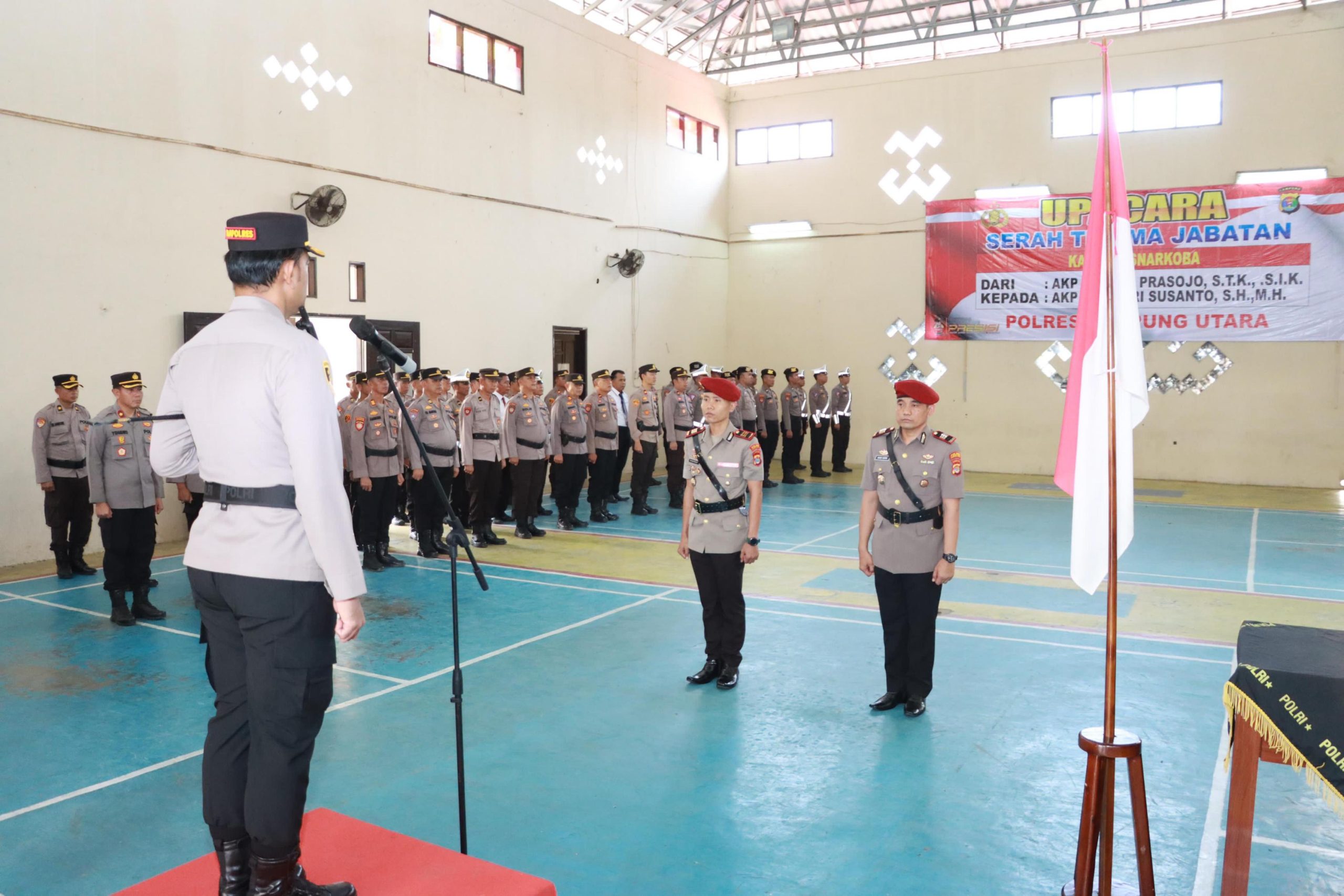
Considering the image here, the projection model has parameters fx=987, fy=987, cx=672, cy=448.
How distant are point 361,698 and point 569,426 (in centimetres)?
589

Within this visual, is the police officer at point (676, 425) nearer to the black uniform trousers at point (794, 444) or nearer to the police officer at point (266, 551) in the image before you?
the black uniform trousers at point (794, 444)

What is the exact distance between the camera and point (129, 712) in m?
4.69

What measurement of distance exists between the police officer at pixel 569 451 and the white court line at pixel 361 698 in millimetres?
3250

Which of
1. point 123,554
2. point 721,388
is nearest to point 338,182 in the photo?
point 123,554

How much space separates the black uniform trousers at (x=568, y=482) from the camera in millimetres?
10367

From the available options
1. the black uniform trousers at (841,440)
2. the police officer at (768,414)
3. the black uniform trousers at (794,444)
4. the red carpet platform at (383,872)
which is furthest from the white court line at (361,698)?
the black uniform trousers at (841,440)

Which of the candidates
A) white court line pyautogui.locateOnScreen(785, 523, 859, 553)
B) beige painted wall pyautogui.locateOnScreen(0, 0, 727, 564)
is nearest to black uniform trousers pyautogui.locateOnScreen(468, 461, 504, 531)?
→ beige painted wall pyautogui.locateOnScreen(0, 0, 727, 564)

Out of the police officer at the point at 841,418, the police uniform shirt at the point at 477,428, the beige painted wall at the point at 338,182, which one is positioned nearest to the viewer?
the beige painted wall at the point at 338,182

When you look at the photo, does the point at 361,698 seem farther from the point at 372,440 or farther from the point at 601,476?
the point at 601,476

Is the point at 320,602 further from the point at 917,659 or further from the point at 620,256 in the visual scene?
the point at 620,256

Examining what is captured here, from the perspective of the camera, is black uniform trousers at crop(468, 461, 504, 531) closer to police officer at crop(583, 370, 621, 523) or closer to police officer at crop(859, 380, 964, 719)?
police officer at crop(583, 370, 621, 523)

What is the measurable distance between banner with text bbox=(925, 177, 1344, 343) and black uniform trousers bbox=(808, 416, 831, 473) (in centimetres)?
224

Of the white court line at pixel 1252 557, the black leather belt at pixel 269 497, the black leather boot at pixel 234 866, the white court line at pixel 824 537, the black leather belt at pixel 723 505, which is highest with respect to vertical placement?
the black leather belt at pixel 269 497

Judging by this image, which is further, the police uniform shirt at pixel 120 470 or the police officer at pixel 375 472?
the police officer at pixel 375 472
